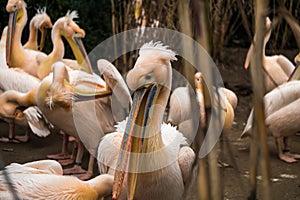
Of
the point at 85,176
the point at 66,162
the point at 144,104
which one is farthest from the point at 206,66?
the point at 66,162

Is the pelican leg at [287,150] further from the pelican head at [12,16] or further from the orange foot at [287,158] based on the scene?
the pelican head at [12,16]

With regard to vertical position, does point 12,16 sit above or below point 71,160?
above

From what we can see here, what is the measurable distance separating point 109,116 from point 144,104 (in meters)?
1.65

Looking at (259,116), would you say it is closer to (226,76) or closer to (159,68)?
(159,68)

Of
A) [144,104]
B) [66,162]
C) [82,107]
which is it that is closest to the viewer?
[144,104]

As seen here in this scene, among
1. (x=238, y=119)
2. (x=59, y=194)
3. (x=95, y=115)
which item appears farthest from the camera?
(x=238, y=119)

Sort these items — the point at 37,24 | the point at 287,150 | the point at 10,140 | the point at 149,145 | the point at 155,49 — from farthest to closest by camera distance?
the point at 37,24 → the point at 10,140 → the point at 287,150 → the point at 155,49 → the point at 149,145

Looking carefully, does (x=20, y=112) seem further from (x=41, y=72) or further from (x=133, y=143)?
(x=133, y=143)

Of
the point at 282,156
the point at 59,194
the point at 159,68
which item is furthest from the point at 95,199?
the point at 282,156

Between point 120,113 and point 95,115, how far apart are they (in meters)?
0.20

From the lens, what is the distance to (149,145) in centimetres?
300

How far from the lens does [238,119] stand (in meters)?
6.38

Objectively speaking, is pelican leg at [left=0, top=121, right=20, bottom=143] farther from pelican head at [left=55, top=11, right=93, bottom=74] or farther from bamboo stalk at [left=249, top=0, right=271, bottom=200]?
bamboo stalk at [left=249, top=0, right=271, bottom=200]

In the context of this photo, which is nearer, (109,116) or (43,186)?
(43,186)
